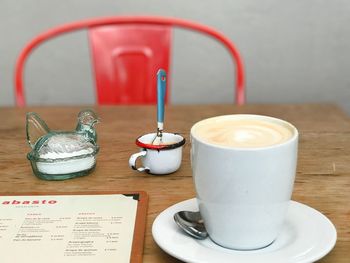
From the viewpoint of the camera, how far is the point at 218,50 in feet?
7.16

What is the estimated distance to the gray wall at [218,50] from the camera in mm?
2131

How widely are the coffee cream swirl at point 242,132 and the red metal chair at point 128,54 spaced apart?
2.74 feet

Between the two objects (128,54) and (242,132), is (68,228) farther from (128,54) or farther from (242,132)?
(128,54)

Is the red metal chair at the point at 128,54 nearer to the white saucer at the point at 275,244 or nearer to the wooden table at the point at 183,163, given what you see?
the wooden table at the point at 183,163

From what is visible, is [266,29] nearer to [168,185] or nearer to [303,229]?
[168,185]

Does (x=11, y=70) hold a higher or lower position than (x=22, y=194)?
lower

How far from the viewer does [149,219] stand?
0.62m

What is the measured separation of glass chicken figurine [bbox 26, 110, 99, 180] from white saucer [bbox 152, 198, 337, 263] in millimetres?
200

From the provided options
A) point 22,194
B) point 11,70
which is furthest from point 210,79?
point 22,194

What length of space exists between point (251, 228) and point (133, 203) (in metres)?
0.18

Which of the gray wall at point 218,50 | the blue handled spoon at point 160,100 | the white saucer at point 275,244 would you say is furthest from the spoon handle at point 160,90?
the gray wall at point 218,50

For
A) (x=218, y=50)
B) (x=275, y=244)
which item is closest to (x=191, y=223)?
(x=275, y=244)

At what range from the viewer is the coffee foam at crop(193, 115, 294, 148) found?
52 centimetres

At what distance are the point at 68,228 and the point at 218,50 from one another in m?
1.67
